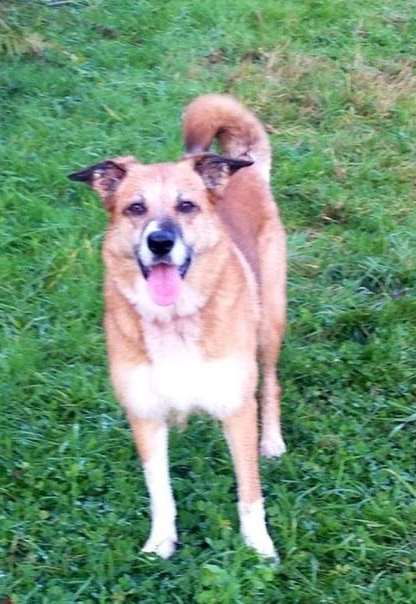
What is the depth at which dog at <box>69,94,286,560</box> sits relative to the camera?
11.3 feet

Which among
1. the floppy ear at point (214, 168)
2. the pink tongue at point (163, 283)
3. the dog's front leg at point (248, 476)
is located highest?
the floppy ear at point (214, 168)

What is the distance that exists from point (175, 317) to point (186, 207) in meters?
0.37

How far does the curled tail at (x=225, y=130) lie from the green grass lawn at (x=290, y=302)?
90 cm

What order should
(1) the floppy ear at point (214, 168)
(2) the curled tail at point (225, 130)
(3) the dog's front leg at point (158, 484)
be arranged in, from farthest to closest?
1. (2) the curled tail at point (225, 130)
2. (3) the dog's front leg at point (158, 484)
3. (1) the floppy ear at point (214, 168)

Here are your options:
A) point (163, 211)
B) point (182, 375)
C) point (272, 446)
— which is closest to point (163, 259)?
point (163, 211)

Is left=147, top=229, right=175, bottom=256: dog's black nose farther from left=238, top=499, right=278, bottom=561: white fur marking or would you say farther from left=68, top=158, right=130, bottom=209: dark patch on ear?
left=238, top=499, right=278, bottom=561: white fur marking

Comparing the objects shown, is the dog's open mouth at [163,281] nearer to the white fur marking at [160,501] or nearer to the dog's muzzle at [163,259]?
the dog's muzzle at [163,259]

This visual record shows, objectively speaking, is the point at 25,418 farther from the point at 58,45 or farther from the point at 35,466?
the point at 58,45

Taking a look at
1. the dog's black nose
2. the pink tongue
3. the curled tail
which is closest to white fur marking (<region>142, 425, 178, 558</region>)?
the pink tongue

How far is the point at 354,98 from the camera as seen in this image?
7055 mm

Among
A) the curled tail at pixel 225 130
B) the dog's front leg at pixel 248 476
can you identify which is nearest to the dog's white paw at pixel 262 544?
the dog's front leg at pixel 248 476

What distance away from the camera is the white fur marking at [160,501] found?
3.71 meters

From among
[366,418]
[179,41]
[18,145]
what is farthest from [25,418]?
[179,41]

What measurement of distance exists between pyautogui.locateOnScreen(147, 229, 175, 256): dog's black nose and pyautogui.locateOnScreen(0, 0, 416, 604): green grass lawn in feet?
3.47
